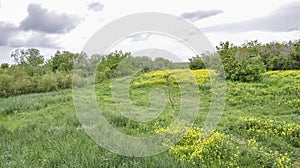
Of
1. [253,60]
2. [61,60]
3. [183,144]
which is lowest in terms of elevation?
[183,144]

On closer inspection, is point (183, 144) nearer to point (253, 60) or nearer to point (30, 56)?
point (253, 60)

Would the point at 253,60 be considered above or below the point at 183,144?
above

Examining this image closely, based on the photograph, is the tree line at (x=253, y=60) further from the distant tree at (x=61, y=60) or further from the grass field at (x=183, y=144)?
the distant tree at (x=61, y=60)

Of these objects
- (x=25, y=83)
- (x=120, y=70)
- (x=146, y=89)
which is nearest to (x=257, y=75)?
(x=146, y=89)

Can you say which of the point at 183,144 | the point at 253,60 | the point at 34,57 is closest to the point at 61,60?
the point at 34,57

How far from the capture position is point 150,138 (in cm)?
550

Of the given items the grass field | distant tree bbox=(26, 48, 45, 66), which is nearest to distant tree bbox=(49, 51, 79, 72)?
distant tree bbox=(26, 48, 45, 66)

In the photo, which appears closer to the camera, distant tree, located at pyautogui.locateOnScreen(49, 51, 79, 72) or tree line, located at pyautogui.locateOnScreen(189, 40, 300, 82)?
tree line, located at pyautogui.locateOnScreen(189, 40, 300, 82)

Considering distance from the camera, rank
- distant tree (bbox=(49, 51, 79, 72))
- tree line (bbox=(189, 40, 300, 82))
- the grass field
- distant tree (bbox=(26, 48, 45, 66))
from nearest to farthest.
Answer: the grass field < tree line (bbox=(189, 40, 300, 82)) < distant tree (bbox=(49, 51, 79, 72)) < distant tree (bbox=(26, 48, 45, 66))

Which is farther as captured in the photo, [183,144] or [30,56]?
[30,56]

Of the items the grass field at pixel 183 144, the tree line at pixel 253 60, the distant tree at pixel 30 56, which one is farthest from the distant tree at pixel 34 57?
the grass field at pixel 183 144

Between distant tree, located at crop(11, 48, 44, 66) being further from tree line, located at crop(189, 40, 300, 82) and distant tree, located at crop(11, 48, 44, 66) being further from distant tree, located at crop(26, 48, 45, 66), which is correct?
tree line, located at crop(189, 40, 300, 82)

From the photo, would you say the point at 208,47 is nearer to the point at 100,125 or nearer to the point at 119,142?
the point at 119,142

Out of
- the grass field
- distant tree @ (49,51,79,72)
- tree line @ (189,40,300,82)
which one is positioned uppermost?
distant tree @ (49,51,79,72)
